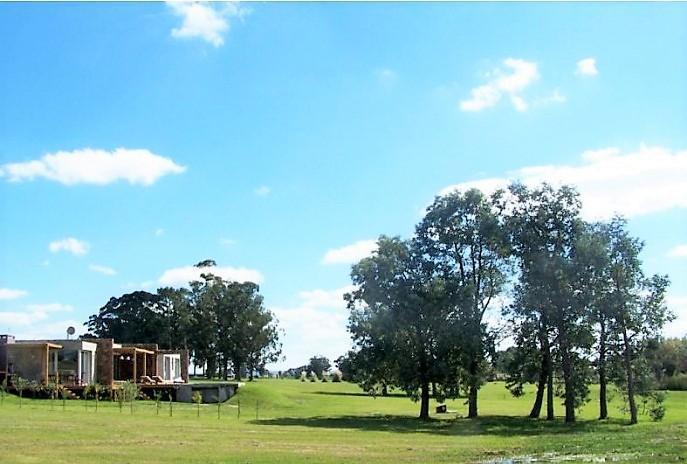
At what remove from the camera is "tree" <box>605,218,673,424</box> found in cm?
4797

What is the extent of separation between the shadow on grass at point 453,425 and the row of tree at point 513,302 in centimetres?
215

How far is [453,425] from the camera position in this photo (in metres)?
46.9

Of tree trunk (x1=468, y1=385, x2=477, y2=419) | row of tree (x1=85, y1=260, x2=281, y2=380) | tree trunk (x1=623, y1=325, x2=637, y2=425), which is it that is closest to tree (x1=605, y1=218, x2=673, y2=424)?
tree trunk (x1=623, y1=325, x2=637, y2=425)

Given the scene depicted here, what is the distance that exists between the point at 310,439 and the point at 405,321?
793 inches

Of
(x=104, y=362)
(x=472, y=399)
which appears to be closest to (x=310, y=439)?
(x=472, y=399)

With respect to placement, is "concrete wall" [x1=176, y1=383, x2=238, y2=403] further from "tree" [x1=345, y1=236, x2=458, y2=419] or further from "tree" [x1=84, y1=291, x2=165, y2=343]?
"tree" [x1=84, y1=291, x2=165, y2=343]

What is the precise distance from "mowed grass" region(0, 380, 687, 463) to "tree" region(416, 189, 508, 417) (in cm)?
686

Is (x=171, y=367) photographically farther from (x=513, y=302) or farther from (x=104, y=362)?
(x=513, y=302)

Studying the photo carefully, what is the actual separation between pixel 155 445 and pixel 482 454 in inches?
426

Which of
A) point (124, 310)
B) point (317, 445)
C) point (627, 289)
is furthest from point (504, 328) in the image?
point (124, 310)

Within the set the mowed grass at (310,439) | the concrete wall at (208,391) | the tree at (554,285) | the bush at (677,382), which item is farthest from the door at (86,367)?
the bush at (677,382)

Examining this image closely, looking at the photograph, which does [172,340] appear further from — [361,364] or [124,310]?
[361,364]

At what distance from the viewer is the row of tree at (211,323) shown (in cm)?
11256

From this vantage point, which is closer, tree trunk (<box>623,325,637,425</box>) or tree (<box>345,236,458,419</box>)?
tree trunk (<box>623,325,637,425</box>)
